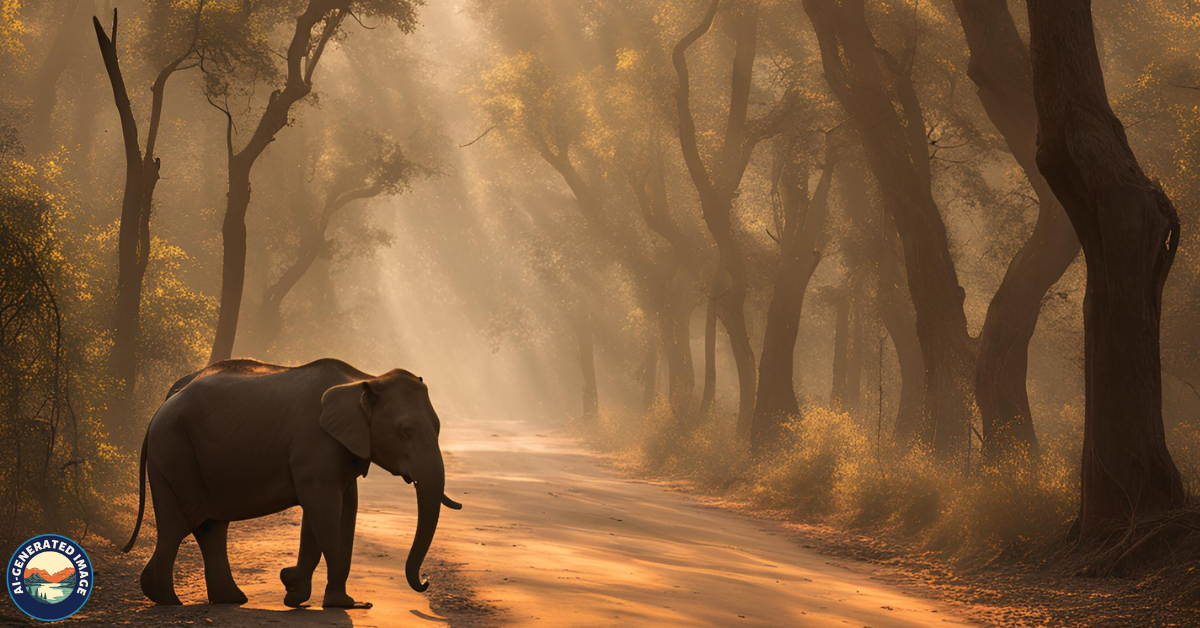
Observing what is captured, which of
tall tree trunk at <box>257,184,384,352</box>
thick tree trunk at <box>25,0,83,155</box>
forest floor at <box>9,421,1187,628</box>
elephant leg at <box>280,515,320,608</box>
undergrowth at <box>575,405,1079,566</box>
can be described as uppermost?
thick tree trunk at <box>25,0,83,155</box>

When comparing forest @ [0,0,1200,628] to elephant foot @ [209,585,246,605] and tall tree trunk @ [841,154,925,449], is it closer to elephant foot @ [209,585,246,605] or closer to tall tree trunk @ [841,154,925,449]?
tall tree trunk @ [841,154,925,449]

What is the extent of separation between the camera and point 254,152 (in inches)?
780

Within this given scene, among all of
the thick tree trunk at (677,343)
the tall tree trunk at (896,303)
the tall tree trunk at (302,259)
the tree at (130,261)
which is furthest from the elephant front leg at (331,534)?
the thick tree trunk at (677,343)

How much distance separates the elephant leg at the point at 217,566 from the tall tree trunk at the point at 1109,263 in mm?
8595

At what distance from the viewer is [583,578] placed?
10.5 meters

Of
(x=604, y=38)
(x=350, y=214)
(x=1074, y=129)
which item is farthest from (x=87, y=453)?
(x=350, y=214)

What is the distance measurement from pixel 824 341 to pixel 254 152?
3778cm

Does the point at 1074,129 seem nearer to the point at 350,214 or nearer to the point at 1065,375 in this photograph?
the point at 1065,375

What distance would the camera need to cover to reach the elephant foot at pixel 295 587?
26.5ft

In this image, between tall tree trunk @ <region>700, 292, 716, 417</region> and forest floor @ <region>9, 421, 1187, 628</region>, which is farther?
tall tree trunk @ <region>700, 292, 716, 417</region>

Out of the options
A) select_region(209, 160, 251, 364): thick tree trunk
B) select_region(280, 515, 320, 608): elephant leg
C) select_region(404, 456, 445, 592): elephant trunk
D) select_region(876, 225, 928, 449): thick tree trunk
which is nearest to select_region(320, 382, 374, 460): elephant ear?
select_region(404, 456, 445, 592): elephant trunk

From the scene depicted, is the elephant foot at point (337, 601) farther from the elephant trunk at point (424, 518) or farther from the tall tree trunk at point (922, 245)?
the tall tree trunk at point (922, 245)

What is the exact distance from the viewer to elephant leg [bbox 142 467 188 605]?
8.07 meters

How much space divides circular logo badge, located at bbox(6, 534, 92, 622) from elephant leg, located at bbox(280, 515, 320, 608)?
4.66ft
